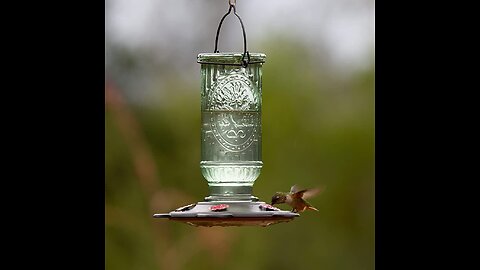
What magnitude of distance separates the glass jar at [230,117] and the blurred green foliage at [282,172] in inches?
150

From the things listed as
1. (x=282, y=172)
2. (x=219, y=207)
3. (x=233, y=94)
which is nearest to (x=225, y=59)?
(x=233, y=94)

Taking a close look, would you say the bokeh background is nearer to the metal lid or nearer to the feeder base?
the metal lid

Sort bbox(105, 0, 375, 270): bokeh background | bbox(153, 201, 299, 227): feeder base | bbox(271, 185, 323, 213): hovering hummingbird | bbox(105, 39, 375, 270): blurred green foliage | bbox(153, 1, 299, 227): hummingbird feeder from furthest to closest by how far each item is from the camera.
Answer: bbox(105, 39, 375, 270): blurred green foliage < bbox(105, 0, 375, 270): bokeh background < bbox(271, 185, 323, 213): hovering hummingbird < bbox(153, 1, 299, 227): hummingbird feeder < bbox(153, 201, 299, 227): feeder base

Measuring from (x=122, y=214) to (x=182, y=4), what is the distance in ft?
5.55

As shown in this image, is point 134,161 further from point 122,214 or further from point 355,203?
point 355,203

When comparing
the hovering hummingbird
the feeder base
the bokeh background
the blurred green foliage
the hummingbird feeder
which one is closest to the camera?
the feeder base

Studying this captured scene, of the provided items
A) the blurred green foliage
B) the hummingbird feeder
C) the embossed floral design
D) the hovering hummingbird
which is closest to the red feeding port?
the hummingbird feeder

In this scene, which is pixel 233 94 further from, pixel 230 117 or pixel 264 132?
pixel 264 132

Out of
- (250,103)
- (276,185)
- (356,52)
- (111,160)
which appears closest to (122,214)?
(111,160)

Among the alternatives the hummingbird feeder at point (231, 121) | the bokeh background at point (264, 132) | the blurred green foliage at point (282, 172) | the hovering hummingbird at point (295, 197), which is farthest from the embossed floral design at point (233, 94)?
the blurred green foliage at point (282, 172)

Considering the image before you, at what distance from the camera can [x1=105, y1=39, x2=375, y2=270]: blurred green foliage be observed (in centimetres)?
764

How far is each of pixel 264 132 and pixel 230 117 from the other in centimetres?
409

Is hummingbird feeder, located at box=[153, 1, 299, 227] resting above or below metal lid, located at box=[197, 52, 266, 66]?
below

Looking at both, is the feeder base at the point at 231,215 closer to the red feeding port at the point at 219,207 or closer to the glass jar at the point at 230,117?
the red feeding port at the point at 219,207
